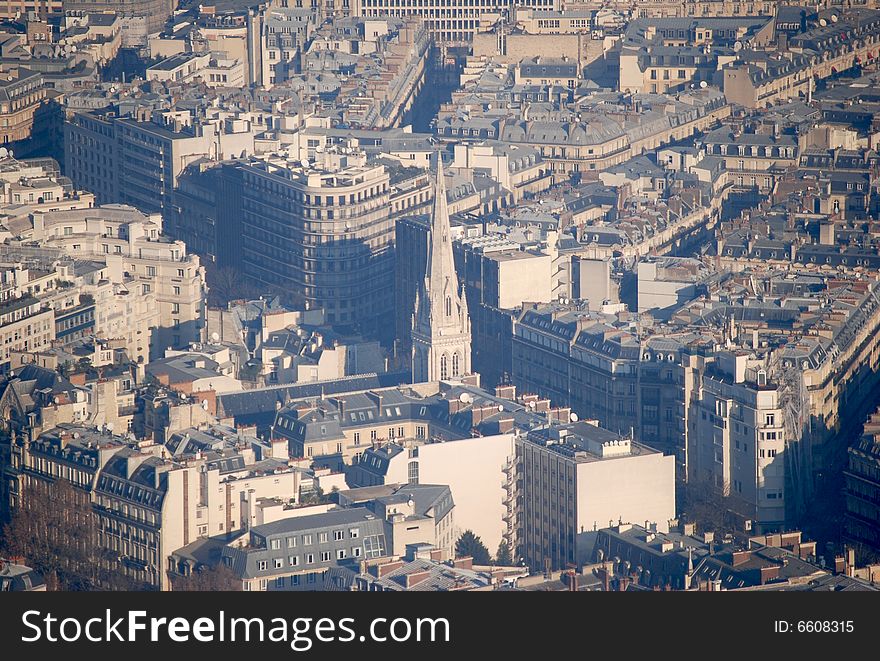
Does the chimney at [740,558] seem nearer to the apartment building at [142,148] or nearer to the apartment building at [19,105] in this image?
the apartment building at [142,148]

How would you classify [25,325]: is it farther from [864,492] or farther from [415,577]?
[415,577]

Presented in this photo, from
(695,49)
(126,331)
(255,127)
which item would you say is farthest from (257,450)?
(695,49)

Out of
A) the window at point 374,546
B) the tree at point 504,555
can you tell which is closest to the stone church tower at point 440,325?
the tree at point 504,555

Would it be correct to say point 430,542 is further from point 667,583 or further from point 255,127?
point 255,127

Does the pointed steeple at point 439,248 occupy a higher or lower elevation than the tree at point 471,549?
higher

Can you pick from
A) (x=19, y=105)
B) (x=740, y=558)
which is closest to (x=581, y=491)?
(x=740, y=558)

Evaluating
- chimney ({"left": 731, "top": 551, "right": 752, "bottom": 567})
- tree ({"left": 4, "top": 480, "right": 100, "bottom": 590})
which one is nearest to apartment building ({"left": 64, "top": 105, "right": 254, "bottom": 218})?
tree ({"left": 4, "top": 480, "right": 100, "bottom": 590})
